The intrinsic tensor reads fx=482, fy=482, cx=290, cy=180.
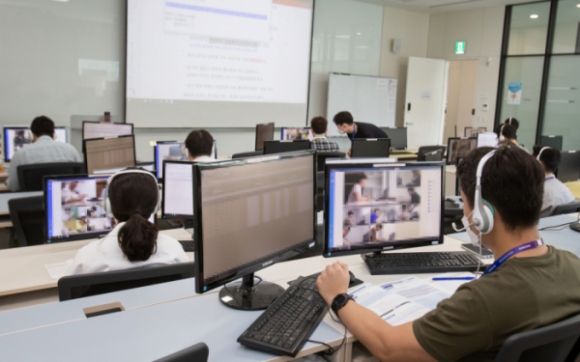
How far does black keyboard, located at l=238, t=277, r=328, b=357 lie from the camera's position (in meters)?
1.29

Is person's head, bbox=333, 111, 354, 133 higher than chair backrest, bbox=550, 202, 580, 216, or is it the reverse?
person's head, bbox=333, 111, 354, 133

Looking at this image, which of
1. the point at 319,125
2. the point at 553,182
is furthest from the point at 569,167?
the point at 319,125

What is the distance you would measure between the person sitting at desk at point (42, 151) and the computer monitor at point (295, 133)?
8.03ft

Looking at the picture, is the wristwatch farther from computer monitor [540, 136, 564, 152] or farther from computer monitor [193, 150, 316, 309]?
computer monitor [540, 136, 564, 152]

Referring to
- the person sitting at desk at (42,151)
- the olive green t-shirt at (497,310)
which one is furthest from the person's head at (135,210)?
the person sitting at desk at (42,151)

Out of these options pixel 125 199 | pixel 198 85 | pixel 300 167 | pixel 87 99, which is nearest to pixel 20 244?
pixel 125 199

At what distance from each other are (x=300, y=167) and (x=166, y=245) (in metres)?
0.62

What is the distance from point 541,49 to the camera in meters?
7.66

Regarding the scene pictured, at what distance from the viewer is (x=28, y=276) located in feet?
6.90

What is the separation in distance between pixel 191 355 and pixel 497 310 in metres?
0.72

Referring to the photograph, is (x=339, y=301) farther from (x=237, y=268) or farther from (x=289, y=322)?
(x=237, y=268)

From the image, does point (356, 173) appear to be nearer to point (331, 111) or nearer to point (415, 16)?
point (331, 111)

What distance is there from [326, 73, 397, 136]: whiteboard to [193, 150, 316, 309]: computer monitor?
20.3 feet

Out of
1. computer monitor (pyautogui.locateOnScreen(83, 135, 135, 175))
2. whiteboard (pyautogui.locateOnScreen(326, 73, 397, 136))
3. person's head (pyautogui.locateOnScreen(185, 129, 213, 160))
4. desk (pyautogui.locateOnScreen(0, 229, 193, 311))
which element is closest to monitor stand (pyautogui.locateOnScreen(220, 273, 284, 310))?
desk (pyautogui.locateOnScreen(0, 229, 193, 311))
